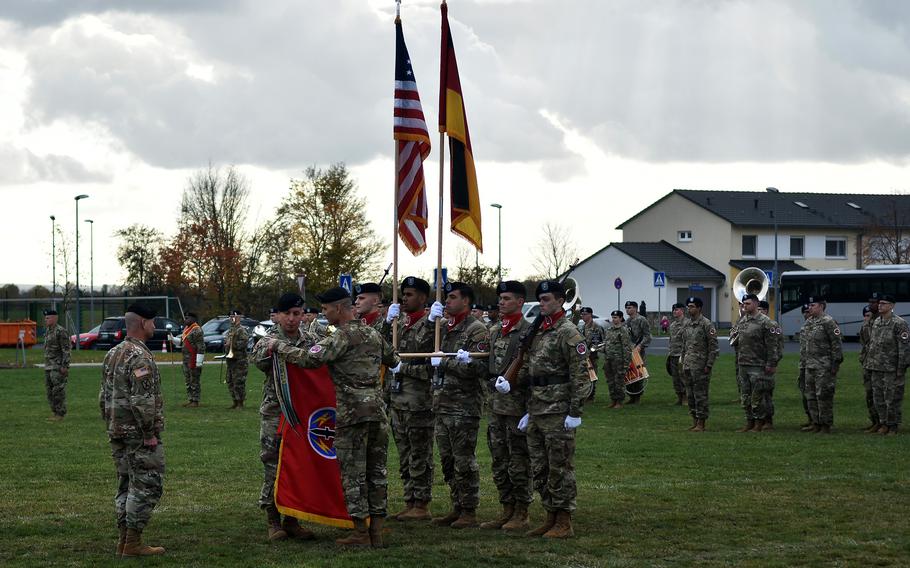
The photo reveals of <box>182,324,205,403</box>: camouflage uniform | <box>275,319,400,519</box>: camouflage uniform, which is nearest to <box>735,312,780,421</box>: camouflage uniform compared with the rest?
<box>275,319,400,519</box>: camouflage uniform

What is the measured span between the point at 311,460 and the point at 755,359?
10.5 metres

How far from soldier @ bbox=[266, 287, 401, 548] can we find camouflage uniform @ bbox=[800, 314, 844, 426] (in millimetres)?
10723

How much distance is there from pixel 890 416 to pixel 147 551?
1282 cm

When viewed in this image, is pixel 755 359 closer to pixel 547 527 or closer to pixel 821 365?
pixel 821 365

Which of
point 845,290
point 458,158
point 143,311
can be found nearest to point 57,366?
point 458,158

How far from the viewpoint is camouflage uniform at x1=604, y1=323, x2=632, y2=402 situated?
24.0m

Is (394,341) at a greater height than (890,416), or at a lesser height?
greater

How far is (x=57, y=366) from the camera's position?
69.1 ft

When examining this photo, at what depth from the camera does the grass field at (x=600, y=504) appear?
916cm

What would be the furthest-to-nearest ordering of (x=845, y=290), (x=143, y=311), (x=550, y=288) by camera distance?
(x=845, y=290) < (x=550, y=288) < (x=143, y=311)

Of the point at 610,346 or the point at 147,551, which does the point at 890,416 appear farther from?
the point at 147,551

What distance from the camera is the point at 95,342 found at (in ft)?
169

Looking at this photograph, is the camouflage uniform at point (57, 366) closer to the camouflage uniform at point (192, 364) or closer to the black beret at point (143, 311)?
the camouflage uniform at point (192, 364)

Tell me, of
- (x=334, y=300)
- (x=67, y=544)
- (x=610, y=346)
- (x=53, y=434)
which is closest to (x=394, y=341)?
(x=334, y=300)
